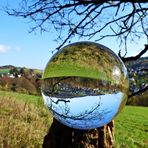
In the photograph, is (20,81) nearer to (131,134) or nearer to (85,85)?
(131,134)

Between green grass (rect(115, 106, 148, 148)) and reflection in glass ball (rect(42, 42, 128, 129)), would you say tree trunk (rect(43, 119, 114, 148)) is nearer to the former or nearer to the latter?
reflection in glass ball (rect(42, 42, 128, 129))

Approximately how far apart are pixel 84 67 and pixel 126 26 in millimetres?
4514

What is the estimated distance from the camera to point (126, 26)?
23.0ft

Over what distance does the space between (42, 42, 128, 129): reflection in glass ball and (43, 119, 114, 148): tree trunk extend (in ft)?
5.62

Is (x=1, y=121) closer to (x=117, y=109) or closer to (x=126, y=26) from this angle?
(x=126, y=26)

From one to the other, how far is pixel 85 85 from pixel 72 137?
2.00 metres

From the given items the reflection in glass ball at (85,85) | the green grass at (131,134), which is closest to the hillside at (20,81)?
the green grass at (131,134)

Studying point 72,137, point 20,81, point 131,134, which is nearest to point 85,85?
point 72,137

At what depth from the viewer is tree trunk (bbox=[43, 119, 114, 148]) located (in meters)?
4.50

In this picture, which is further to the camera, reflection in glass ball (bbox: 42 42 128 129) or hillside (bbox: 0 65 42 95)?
hillside (bbox: 0 65 42 95)

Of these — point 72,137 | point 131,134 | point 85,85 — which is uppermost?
point 85,85

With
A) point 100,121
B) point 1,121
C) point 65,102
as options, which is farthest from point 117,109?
point 1,121

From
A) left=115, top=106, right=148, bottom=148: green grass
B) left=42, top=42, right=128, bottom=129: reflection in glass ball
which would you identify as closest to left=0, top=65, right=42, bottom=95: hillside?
left=115, top=106, right=148, bottom=148: green grass

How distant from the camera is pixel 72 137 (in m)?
4.49
